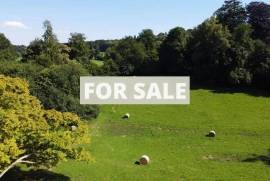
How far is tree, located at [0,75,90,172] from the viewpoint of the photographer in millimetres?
27922

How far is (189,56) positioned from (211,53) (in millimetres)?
5847

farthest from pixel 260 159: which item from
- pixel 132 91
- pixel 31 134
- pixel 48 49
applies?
pixel 48 49

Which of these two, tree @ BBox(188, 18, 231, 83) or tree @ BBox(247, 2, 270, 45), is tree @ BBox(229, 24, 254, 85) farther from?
tree @ BBox(247, 2, 270, 45)

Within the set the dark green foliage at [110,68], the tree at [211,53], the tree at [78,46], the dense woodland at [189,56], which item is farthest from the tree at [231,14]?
the tree at [78,46]

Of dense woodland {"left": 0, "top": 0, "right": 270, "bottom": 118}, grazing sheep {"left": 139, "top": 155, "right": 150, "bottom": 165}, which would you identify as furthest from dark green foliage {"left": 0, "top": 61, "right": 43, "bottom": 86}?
grazing sheep {"left": 139, "top": 155, "right": 150, "bottom": 165}

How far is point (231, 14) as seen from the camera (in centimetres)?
8431

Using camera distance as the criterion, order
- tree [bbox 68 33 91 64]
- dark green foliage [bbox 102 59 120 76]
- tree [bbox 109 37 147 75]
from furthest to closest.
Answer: tree [bbox 68 33 91 64] → tree [bbox 109 37 147 75] → dark green foliage [bbox 102 59 120 76]

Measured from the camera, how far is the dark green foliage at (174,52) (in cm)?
7781

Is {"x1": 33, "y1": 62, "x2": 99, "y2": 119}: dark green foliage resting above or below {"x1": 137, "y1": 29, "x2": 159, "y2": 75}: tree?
below

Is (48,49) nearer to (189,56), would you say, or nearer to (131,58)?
(131,58)

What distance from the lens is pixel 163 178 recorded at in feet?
108

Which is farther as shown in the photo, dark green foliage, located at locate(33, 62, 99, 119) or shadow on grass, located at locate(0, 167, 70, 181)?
dark green foliage, located at locate(33, 62, 99, 119)

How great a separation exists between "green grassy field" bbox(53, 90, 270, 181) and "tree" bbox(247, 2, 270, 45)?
1797 centimetres

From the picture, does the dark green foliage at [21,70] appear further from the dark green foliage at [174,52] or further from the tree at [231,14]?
the tree at [231,14]
